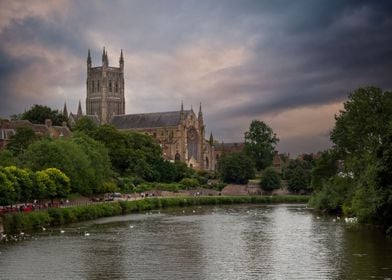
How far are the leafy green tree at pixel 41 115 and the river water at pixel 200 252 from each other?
92.1 m

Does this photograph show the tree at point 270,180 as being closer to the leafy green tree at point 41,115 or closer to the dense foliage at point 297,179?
the dense foliage at point 297,179

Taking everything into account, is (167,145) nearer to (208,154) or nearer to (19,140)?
(208,154)

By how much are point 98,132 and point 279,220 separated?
6192 centimetres

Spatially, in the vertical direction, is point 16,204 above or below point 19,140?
below

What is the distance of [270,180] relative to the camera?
147m

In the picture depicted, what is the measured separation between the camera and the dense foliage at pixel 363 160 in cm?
5097

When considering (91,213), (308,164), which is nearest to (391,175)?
(91,213)

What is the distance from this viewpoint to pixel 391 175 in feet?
164

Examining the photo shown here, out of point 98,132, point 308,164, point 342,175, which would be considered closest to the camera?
point 342,175

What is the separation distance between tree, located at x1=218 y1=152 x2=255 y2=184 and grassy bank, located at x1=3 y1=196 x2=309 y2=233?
14.3 meters

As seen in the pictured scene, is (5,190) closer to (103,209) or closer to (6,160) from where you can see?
(6,160)

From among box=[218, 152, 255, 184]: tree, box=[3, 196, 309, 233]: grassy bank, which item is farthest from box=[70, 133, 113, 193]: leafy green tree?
box=[218, 152, 255, 184]: tree

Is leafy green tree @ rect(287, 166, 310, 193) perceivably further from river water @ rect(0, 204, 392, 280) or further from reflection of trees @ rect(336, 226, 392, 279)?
reflection of trees @ rect(336, 226, 392, 279)

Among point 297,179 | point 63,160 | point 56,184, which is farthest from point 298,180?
point 56,184
